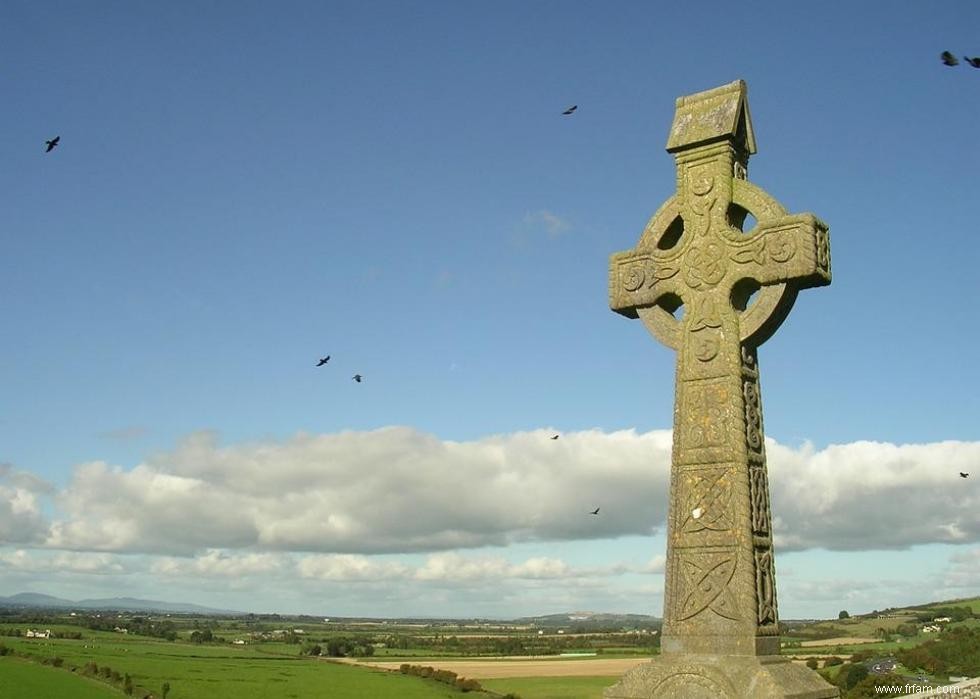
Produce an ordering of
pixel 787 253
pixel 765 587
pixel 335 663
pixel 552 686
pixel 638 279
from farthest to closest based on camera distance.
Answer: pixel 335 663
pixel 552 686
pixel 638 279
pixel 787 253
pixel 765 587

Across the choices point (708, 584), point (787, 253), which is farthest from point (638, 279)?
point (708, 584)

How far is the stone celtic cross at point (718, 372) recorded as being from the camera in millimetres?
7387

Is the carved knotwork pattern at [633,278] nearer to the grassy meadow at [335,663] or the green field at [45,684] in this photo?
the grassy meadow at [335,663]

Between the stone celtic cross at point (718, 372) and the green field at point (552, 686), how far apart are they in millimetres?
54217

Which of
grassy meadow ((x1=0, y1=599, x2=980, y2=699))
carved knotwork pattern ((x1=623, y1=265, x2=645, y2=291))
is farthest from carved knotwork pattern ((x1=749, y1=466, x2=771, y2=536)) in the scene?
grassy meadow ((x1=0, y1=599, x2=980, y2=699))

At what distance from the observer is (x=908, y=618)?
301 ft

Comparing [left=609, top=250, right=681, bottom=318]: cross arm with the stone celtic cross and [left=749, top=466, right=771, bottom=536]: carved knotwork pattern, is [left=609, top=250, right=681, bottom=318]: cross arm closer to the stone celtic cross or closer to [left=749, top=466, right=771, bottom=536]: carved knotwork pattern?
the stone celtic cross

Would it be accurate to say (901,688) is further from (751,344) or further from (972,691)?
(751,344)

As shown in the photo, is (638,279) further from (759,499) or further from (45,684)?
(45,684)

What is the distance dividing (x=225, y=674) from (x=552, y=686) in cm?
2704

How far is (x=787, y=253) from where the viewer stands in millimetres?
7957

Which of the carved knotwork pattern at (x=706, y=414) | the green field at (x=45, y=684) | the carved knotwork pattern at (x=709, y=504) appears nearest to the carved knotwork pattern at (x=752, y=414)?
the carved knotwork pattern at (x=706, y=414)

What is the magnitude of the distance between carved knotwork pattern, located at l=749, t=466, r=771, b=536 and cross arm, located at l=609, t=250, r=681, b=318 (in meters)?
1.72

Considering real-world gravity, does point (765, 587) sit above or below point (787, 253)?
below
